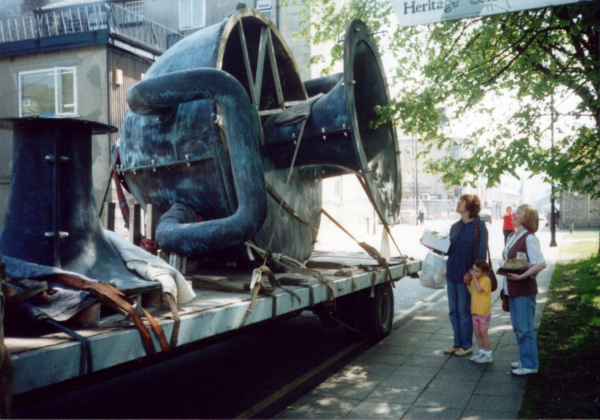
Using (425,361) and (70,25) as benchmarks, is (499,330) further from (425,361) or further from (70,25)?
(70,25)

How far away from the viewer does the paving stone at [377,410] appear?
4824 mm

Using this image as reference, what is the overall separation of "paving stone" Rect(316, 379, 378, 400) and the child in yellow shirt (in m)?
1.39

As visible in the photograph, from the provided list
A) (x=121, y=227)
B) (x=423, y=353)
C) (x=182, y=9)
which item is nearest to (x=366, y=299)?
(x=423, y=353)

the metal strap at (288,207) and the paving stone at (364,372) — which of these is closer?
the paving stone at (364,372)

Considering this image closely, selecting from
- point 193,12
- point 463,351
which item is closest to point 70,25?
point 193,12

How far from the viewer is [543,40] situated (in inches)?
321

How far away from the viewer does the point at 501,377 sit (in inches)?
231

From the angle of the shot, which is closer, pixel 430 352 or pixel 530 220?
pixel 530 220

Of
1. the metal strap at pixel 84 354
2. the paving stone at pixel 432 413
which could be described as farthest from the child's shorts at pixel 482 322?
the metal strap at pixel 84 354

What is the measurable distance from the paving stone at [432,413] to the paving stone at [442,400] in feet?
0.30

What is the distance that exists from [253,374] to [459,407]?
2268 millimetres

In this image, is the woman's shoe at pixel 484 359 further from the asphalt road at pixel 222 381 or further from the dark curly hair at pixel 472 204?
the dark curly hair at pixel 472 204

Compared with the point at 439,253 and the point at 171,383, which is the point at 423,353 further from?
the point at 171,383

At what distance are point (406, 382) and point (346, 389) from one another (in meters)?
0.63
